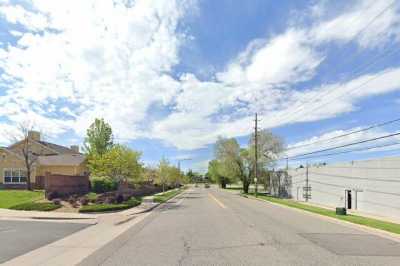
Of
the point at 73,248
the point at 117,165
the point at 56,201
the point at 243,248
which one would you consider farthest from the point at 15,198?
the point at 243,248

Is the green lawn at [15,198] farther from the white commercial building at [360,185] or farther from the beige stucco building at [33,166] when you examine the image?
the white commercial building at [360,185]

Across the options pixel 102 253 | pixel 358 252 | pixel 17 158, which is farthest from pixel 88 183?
pixel 358 252

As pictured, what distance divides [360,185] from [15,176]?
129 ft

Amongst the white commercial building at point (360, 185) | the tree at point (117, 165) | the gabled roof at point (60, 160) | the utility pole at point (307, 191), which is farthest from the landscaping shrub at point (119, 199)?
the utility pole at point (307, 191)

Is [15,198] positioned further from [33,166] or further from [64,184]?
[33,166]

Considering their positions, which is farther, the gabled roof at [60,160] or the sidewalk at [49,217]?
the gabled roof at [60,160]

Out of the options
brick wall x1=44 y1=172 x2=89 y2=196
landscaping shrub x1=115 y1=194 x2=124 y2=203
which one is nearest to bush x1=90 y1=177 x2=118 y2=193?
brick wall x1=44 y1=172 x2=89 y2=196

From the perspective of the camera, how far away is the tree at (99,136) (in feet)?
188

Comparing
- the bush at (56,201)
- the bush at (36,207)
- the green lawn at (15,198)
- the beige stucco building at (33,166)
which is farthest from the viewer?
the beige stucco building at (33,166)

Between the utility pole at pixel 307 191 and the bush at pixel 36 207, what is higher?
the bush at pixel 36 207

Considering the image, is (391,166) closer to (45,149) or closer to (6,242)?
(6,242)

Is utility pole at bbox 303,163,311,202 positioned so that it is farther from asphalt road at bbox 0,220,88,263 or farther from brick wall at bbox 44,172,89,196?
asphalt road at bbox 0,220,88,263

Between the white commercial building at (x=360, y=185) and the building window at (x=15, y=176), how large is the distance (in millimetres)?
36727

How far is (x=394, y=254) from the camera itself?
420 inches
